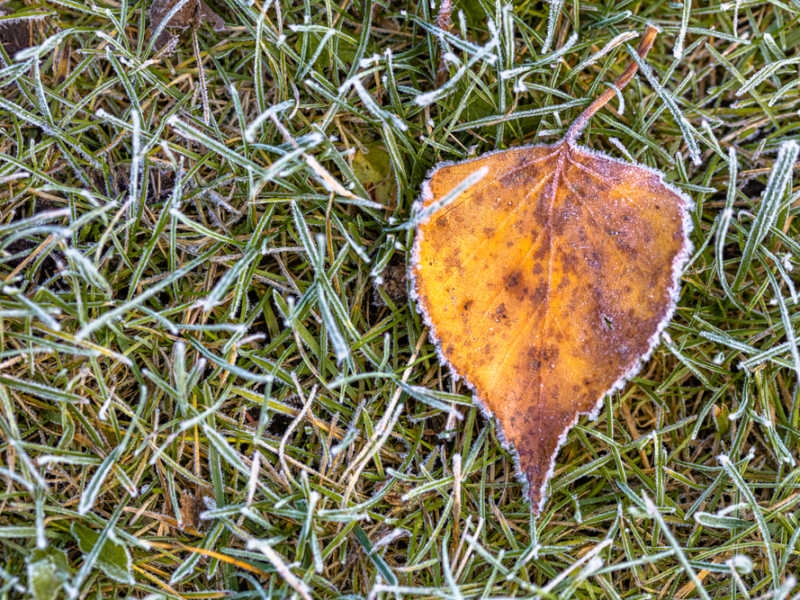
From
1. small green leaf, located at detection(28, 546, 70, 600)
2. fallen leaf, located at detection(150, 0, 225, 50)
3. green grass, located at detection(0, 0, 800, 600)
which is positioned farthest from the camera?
fallen leaf, located at detection(150, 0, 225, 50)

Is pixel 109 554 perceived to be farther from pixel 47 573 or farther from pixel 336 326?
pixel 336 326

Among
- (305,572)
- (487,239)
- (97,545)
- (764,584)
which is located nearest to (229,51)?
(487,239)

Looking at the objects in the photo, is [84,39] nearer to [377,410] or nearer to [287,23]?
[287,23]

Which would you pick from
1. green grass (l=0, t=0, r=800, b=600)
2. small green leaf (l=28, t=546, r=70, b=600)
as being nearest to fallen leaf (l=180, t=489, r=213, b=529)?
green grass (l=0, t=0, r=800, b=600)

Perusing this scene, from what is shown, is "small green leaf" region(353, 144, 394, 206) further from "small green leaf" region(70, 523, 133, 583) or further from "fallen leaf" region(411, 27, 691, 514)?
"small green leaf" region(70, 523, 133, 583)

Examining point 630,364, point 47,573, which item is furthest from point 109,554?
point 630,364

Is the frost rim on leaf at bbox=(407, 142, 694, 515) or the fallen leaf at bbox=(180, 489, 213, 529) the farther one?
the fallen leaf at bbox=(180, 489, 213, 529)
